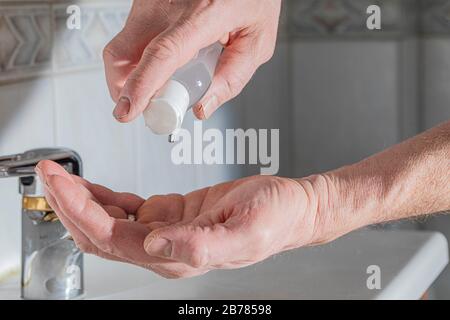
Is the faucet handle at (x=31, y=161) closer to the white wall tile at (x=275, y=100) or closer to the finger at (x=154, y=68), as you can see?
the finger at (x=154, y=68)

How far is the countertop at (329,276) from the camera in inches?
29.0

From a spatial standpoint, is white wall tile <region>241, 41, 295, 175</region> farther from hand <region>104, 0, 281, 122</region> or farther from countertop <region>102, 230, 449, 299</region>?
hand <region>104, 0, 281, 122</region>

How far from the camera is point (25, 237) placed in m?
0.66

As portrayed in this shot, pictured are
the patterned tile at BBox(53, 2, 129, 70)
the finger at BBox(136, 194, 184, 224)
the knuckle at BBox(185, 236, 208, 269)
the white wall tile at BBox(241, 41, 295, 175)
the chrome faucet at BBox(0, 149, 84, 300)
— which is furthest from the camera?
the white wall tile at BBox(241, 41, 295, 175)

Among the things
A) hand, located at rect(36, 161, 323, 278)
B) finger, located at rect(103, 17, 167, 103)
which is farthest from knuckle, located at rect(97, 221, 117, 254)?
finger, located at rect(103, 17, 167, 103)

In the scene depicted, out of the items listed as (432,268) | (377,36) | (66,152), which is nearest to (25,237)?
(66,152)

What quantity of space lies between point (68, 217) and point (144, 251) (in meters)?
0.04

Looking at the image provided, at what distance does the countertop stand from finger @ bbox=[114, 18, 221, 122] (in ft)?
0.91

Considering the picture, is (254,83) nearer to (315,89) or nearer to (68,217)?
(315,89)

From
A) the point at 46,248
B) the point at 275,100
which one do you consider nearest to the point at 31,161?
the point at 46,248

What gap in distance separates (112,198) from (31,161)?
0.38ft

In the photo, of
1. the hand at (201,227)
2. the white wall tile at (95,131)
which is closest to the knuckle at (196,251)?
the hand at (201,227)

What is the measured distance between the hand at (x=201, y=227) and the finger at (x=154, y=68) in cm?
5

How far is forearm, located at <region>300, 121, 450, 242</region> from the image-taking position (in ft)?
1.71
